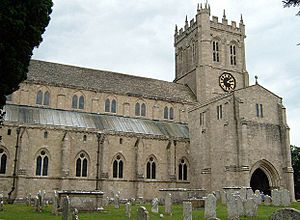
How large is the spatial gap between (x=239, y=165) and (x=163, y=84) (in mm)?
18693

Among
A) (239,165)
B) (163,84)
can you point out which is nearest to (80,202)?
(239,165)

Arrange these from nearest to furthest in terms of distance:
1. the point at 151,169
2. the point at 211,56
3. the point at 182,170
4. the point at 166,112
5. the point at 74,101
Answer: the point at 151,169 < the point at 182,170 < the point at 74,101 < the point at 166,112 < the point at 211,56

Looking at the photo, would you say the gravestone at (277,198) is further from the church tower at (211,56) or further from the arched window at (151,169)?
the church tower at (211,56)

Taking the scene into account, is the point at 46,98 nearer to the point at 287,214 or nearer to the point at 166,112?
the point at 166,112

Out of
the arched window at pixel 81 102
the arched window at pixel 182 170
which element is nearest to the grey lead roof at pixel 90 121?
the arched window at pixel 81 102

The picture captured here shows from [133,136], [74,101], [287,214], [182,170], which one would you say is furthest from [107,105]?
[287,214]

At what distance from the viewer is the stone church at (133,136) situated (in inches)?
1276

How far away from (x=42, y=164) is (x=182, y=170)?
46.9 ft

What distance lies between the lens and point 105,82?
42719mm

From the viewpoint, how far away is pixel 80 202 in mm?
21578

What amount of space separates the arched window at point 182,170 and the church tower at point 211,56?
33.6 feet

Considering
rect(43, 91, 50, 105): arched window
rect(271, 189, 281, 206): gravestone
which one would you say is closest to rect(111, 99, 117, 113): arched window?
rect(43, 91, 50, 105): arched window

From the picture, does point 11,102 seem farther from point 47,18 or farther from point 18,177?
point 47,18

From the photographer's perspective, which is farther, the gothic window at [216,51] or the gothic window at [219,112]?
the gothic window at [216,51]
